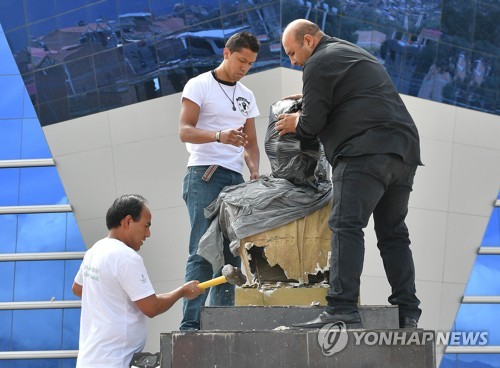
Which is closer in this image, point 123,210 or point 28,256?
point 123,210

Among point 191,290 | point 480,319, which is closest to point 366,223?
point 191,290

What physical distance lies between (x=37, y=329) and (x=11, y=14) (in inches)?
180

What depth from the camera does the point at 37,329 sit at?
1385 cm

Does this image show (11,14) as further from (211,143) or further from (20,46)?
(211,143)

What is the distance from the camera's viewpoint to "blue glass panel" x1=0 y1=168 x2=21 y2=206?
13.9m

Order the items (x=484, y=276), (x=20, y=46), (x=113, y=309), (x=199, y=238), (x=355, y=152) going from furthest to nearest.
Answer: (x=484, y=276) < (x=20, y=46) < (x=199, y=238) < (x=113, y=309) < (x=355, y=152)

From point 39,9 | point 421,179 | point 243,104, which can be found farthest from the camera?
point 39,9

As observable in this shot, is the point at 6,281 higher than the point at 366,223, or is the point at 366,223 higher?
the point at 366,223

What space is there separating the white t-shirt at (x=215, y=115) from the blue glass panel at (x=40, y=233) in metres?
7.85

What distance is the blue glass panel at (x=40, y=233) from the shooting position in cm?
1358

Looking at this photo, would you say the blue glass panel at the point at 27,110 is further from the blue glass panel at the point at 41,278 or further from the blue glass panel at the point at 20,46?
the blue glass panel at the point at 41,278

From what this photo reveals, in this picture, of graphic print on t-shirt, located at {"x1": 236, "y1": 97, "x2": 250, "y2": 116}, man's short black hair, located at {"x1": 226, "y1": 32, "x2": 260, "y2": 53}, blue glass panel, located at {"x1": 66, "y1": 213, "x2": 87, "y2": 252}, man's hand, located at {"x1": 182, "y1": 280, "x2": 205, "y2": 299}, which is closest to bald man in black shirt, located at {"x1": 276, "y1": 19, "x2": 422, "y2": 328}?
man's hand, located at {"x1": 182, "y1": 280, "x2": 205, "y2": 299}

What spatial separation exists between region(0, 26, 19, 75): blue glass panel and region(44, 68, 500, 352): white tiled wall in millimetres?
1971

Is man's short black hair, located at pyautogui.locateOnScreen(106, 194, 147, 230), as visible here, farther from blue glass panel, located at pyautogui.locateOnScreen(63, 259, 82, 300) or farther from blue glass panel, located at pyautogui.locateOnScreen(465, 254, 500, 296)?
blue glass panel, located at pyautogui.locateOnScreen(63, 259, 82, 300)
